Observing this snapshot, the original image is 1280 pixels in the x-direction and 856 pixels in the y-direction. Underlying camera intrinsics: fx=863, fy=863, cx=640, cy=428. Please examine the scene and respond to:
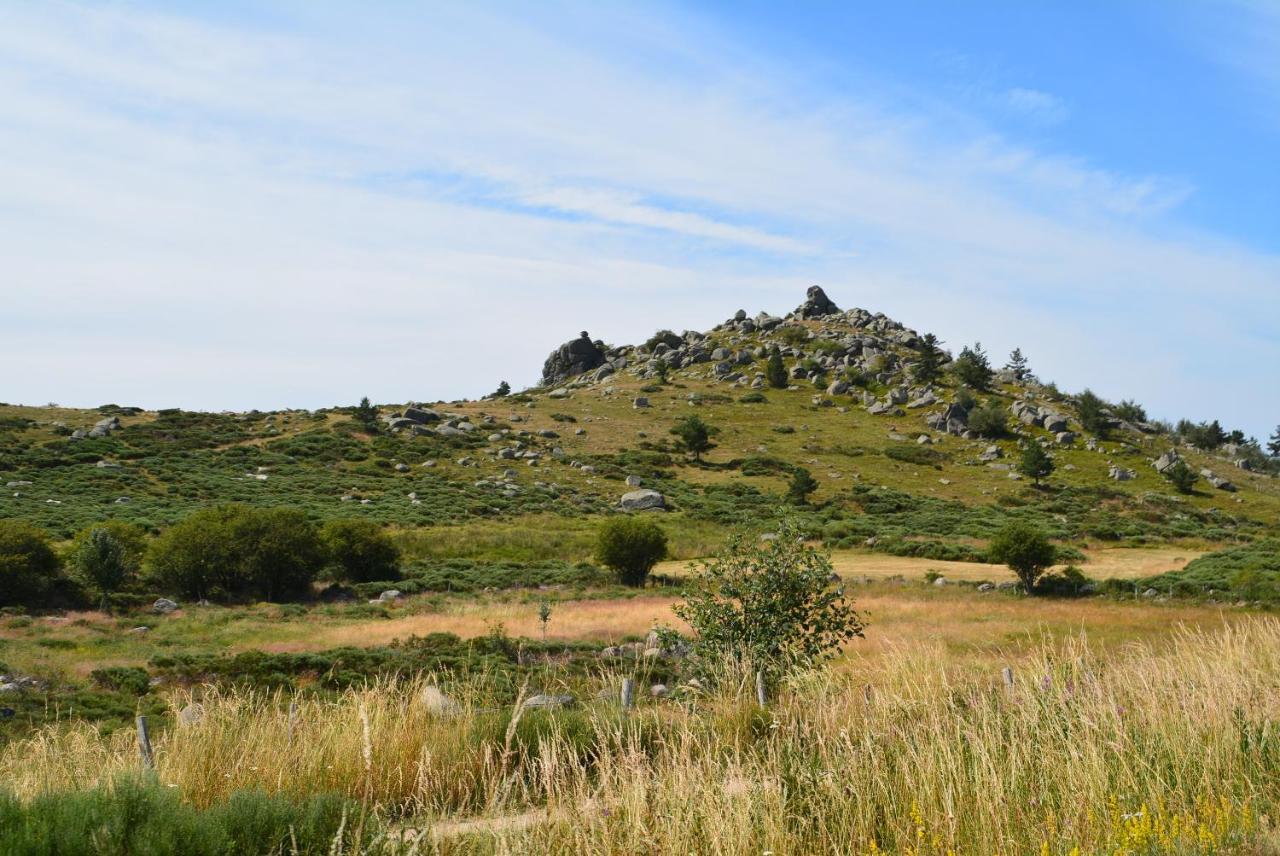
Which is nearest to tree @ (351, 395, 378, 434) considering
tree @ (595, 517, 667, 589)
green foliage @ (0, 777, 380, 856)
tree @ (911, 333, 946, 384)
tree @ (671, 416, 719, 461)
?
tree @ (671, 416, 719, 461)

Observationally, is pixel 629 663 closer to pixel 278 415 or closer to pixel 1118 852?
pixel 1118 852

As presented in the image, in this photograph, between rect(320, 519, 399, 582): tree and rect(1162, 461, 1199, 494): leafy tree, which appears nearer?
rect(320, 519, 399, 582): tree

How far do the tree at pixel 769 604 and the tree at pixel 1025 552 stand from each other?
24.9m

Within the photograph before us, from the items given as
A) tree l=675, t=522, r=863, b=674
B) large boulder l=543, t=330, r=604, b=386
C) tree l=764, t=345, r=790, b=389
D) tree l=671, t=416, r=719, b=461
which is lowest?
tree l=675, t=522, r=863, b=674

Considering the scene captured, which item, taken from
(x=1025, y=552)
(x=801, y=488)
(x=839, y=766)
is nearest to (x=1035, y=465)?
→ (x=801, y=488)

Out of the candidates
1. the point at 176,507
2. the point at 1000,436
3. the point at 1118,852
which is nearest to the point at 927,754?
the point at 1118,852

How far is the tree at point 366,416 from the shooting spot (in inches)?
3206

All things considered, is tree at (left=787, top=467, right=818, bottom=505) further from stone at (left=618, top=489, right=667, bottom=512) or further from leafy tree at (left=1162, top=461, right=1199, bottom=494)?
leafy tree at (left=1162, top=461, right=1199, bottom=494)

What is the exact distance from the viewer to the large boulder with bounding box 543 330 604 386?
136125 mm

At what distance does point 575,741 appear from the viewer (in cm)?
809

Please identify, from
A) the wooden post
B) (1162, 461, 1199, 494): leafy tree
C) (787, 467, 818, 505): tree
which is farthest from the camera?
(1162, 461, 1199, 494): leafy tree

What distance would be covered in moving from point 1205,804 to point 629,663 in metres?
17.0

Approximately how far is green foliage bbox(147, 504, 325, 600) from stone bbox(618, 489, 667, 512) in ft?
89.1

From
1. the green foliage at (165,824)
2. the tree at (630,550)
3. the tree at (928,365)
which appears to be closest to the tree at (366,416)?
the tree at (630,550)
